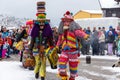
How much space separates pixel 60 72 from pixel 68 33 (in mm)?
1013

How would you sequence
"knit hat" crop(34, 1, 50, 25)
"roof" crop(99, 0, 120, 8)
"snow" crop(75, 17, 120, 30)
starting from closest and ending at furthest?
"knit hat" crop(34, 1, 50, 25)
"snow" crop(75, 17, 120, 30)
"roof" crop(99, 0, 120, 8)

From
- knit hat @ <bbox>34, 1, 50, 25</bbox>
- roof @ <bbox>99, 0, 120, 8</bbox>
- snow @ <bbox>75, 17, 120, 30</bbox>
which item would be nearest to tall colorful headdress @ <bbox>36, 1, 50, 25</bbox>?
knit hat @ <bbox>34, 1, 50, 25</bbox>

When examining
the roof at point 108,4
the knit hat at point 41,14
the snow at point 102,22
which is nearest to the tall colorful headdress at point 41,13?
the knit hat at point 41,14

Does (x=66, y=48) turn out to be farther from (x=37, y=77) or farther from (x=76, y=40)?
(x=37, y=77)

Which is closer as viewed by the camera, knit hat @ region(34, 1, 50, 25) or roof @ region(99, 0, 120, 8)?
knit hat @ region(34, 1, 50, 25)

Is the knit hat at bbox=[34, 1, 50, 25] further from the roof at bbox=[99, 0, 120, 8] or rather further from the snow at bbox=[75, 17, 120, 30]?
the roof at bbox=[99, 0, 120, 8]

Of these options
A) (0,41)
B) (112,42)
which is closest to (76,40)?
(0,41)

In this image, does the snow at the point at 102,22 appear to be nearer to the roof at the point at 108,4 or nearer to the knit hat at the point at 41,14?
the knit hat at the point at 41,14

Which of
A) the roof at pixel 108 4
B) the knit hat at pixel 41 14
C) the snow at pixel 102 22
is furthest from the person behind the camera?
the roof at pixel 108 4

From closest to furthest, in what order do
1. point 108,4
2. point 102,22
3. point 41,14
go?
point 41,14, point 102,22, point 108,4

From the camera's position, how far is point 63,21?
406 inches

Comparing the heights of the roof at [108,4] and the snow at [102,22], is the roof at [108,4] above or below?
above

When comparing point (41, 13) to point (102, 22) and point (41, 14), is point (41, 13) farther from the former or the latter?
point (102, 22)

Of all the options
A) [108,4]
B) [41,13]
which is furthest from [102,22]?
[108,4]
